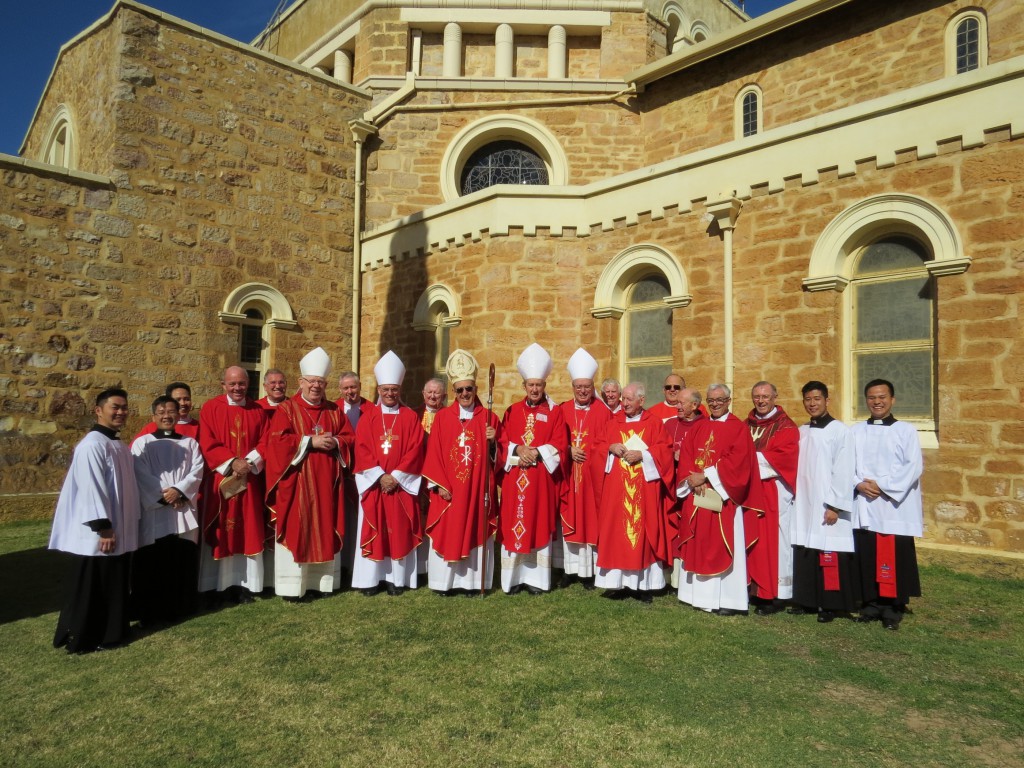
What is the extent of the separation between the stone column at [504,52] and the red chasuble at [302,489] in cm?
1078

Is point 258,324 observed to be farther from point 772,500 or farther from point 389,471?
point 772,500

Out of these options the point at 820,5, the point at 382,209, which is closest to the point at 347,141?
the point at 382,209

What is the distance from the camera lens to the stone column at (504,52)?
14.4m

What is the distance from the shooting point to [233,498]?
18.3ft

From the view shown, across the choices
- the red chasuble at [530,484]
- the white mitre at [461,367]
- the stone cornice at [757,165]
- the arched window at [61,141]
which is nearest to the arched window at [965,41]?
the stone cornice at [757,165]

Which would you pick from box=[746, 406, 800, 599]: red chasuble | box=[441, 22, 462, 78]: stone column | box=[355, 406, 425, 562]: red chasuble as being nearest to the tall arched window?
box=[746, 406, 800, 599]: red chasuble

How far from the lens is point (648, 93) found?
1298 centimetres

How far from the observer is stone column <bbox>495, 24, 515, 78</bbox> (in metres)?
14.4

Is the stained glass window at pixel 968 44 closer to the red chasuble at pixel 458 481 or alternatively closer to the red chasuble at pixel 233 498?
the red chasuble at pixel 458 481

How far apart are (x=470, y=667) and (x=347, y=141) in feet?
35.2

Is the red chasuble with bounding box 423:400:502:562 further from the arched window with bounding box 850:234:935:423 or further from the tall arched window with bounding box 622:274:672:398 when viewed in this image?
the arched window with bounding box 850:234:935:423

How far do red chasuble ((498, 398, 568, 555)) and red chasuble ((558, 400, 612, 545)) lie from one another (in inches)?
3.9

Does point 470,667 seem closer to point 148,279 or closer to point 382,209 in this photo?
point 148,279

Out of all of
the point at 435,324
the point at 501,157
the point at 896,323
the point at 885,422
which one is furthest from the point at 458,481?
the point at 501,157
